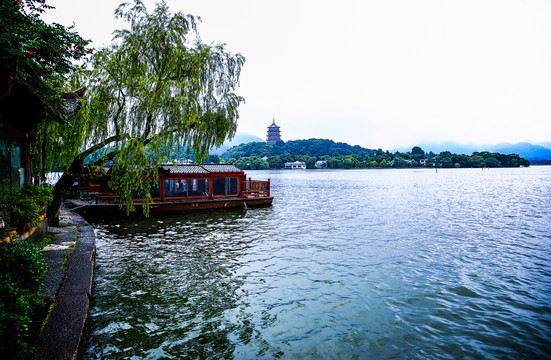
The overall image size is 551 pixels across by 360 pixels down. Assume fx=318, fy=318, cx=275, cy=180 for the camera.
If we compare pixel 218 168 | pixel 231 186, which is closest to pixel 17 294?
pixel 218 168

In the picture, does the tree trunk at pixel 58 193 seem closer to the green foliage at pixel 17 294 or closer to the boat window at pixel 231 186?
the green foliage at pixel 17 294

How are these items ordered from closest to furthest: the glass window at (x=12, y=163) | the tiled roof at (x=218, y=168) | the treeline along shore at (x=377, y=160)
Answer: the glass window at (x=12, y=163)
the tiled roof at (x=218, y=168)
the treeline along shore at (x=377, y=160)

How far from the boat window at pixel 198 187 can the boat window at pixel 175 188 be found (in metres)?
0.44

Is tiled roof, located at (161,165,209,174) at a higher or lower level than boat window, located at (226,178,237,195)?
higher

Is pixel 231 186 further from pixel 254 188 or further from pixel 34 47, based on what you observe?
pixel 34 47

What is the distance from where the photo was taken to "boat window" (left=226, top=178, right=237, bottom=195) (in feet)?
83.8

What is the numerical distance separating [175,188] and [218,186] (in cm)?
327

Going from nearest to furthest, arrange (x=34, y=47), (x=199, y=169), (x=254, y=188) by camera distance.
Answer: (x=34, y=47)
(x=199, y=169)
(x=254, y=188)

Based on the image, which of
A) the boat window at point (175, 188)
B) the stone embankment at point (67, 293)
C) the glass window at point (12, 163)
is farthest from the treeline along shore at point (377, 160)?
the stone embankment at point (67, 293)

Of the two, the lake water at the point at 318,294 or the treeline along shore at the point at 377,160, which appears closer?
the lake water at the point at 318,294

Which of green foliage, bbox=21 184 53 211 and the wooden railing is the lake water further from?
the wooden railing

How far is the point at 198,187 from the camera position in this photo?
24438mm

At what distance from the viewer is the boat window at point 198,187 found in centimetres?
2406

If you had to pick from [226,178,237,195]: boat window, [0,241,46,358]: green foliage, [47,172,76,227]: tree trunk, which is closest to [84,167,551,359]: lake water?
[0,241,46,358]: green foliage
